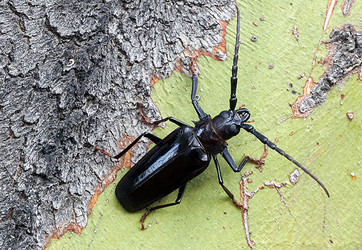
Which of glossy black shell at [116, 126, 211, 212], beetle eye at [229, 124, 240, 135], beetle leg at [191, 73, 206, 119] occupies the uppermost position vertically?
beetle leg at [191, 73, 206, 119]

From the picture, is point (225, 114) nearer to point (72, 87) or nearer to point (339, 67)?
point (339, 67)

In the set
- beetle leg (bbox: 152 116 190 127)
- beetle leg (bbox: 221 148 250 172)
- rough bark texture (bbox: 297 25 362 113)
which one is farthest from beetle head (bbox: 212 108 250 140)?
rough bark texture (bbox: 297 25 362 113)

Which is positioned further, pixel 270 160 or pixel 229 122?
pixel 229 122

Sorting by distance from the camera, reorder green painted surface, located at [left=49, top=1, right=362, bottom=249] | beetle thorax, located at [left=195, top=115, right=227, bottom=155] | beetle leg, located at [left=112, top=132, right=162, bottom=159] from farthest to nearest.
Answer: beetle thorax, located at [left=195, top=115, right=227, bottom=155] → beetle leg, located at [left=112, top=132, right=162, bottom=159] → green painted surface, located at [left=49, top=1, right=362, bottom=249]

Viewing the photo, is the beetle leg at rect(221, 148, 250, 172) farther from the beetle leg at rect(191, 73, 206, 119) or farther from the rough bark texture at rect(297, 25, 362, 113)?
the rough bark texture at rect(297, 25, 362, 113)

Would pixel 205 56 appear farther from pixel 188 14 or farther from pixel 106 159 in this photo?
pixel 106 159

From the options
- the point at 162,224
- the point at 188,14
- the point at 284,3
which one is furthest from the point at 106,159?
the point at 284,3

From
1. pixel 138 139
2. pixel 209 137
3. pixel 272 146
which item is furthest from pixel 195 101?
pixel 272 146
